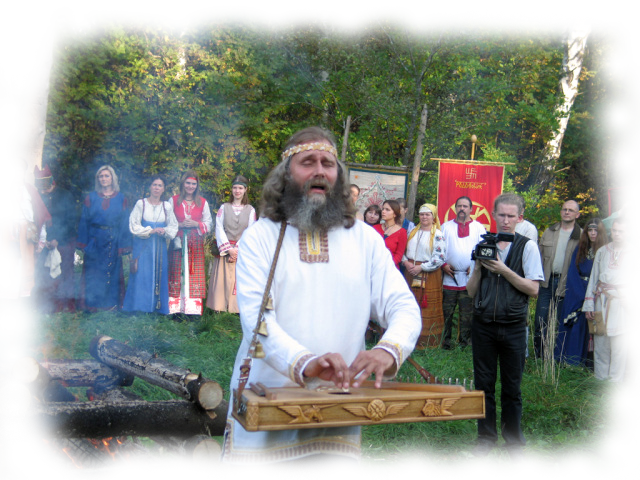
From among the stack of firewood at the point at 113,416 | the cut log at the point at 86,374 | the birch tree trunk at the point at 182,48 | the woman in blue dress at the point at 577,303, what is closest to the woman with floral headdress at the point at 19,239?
the cut log at the point at 86,374

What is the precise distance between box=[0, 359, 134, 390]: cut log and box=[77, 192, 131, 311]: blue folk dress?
150 inches

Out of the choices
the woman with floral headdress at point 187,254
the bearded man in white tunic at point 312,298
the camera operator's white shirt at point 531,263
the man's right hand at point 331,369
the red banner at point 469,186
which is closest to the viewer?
the man's right hand at point 331,369

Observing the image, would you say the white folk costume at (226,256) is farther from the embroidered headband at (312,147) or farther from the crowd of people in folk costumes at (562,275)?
the embroidered headband at (312,147)

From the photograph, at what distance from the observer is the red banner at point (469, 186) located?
355 inches

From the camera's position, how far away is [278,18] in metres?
11.8

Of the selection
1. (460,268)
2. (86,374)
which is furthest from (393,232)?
(86,374)

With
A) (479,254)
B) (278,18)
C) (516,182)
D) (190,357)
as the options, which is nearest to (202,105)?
(278,18)

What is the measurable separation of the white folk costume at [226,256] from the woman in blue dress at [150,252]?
641 millimetres

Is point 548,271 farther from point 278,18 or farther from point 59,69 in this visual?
point 59,69

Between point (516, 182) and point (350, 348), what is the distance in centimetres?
1502

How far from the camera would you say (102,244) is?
806 centimetres

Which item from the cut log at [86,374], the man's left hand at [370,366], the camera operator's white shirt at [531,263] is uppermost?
the camera operator's white shirt at [531,263]

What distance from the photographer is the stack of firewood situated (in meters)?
3.14

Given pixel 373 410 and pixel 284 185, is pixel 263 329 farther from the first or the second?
pixel 284 185
